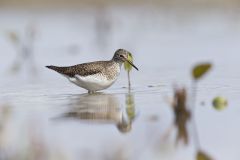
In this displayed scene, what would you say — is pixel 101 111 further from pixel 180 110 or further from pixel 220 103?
pixel 220 103

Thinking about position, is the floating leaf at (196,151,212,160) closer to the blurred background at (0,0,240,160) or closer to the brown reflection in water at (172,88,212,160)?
the blurred background at (0,0,240,160)

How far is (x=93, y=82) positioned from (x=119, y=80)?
152 centimetres

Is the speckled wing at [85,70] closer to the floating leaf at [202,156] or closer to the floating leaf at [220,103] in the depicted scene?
the floating leaf at [220,103]

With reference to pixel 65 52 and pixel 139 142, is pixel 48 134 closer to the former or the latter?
pixel 139 142

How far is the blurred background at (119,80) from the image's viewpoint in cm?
786

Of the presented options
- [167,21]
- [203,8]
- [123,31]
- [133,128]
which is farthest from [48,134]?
[203,8]

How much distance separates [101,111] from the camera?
1002 cm

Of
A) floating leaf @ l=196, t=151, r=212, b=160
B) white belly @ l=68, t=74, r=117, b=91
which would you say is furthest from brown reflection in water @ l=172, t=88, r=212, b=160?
white belly @ l=68, t=74, r=117, b=91

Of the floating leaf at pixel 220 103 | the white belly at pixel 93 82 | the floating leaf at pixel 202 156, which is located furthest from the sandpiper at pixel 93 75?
the floating leaf at pixel 202 156

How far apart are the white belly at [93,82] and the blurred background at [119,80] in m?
0.15

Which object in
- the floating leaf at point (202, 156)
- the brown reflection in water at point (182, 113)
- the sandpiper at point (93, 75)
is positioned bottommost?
the floating leaf at point (202, 156)

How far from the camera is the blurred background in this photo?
786cm

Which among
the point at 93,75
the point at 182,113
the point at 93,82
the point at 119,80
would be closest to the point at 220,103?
the point at 182,113

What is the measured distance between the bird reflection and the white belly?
313 millimetres
